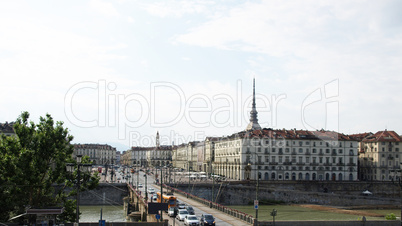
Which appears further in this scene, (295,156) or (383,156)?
(383,156)

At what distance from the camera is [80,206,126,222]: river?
71319 mm

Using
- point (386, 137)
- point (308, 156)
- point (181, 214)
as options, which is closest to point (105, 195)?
point (181, 214)

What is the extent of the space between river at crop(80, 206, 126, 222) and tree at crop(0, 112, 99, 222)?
36491 mm

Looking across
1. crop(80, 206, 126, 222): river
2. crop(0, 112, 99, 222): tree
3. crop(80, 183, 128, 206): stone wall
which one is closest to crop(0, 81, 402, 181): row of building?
crop(80, 183, 128, 206): stone wall

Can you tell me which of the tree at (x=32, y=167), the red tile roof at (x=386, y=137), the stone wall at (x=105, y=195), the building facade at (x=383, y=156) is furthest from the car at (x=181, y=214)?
the red tile roof at (x=386, y=137)

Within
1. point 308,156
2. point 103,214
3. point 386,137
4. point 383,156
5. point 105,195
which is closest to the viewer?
point 103,214

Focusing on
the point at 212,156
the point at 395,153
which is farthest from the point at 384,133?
the point at 212,156

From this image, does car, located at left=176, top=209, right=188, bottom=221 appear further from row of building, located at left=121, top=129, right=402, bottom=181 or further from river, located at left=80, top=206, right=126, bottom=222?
row of building, located at left=121, top=129, right=402, bottom=181

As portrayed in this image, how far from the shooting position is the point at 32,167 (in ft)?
108

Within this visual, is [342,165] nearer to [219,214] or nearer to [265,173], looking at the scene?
[265,173]

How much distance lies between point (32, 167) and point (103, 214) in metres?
48.9

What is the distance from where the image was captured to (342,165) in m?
120

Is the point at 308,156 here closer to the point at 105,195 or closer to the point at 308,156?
the point at 308,156

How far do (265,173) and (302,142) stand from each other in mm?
13407
